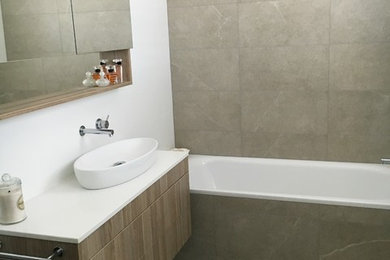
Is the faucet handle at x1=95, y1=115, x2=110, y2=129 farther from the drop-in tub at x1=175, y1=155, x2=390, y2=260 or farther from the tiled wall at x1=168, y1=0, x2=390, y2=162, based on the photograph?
the tiled wall at x1=168, y1=0, x2=390, y2=162

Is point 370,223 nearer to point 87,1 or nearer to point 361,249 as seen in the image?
point 361,249

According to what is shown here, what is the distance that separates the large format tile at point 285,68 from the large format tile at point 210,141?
0.45 meters

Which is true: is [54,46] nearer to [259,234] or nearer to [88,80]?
[88,80]

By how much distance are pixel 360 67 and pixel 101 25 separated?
6.18 feet

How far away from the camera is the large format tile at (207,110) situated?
3.70 metres

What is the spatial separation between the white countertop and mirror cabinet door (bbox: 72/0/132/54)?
0.76 m

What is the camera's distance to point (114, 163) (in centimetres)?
261

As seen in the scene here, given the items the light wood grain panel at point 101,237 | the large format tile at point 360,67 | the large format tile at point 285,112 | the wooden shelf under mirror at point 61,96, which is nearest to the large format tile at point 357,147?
the large format tile at point 285,112

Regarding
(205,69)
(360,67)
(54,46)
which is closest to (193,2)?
(205,69)

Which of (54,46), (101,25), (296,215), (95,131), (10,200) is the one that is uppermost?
(101,25)

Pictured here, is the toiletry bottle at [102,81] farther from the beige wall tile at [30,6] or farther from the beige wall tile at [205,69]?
the beige wall tile at [205,69]

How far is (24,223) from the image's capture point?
6.15ft

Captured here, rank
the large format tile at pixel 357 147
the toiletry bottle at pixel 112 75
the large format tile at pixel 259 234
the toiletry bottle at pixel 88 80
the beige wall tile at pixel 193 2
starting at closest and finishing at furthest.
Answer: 1. the toiletry bottle at pixel 88 80
2. the toiletry bottle at pixel 112 75
3. the large format tile at pixel 259 234
4. the large format tile at pixel 357 147
5. the beige wall tile at pixel 193 2

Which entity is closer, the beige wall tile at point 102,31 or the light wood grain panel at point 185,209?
the beige wall tile at point 102,31
